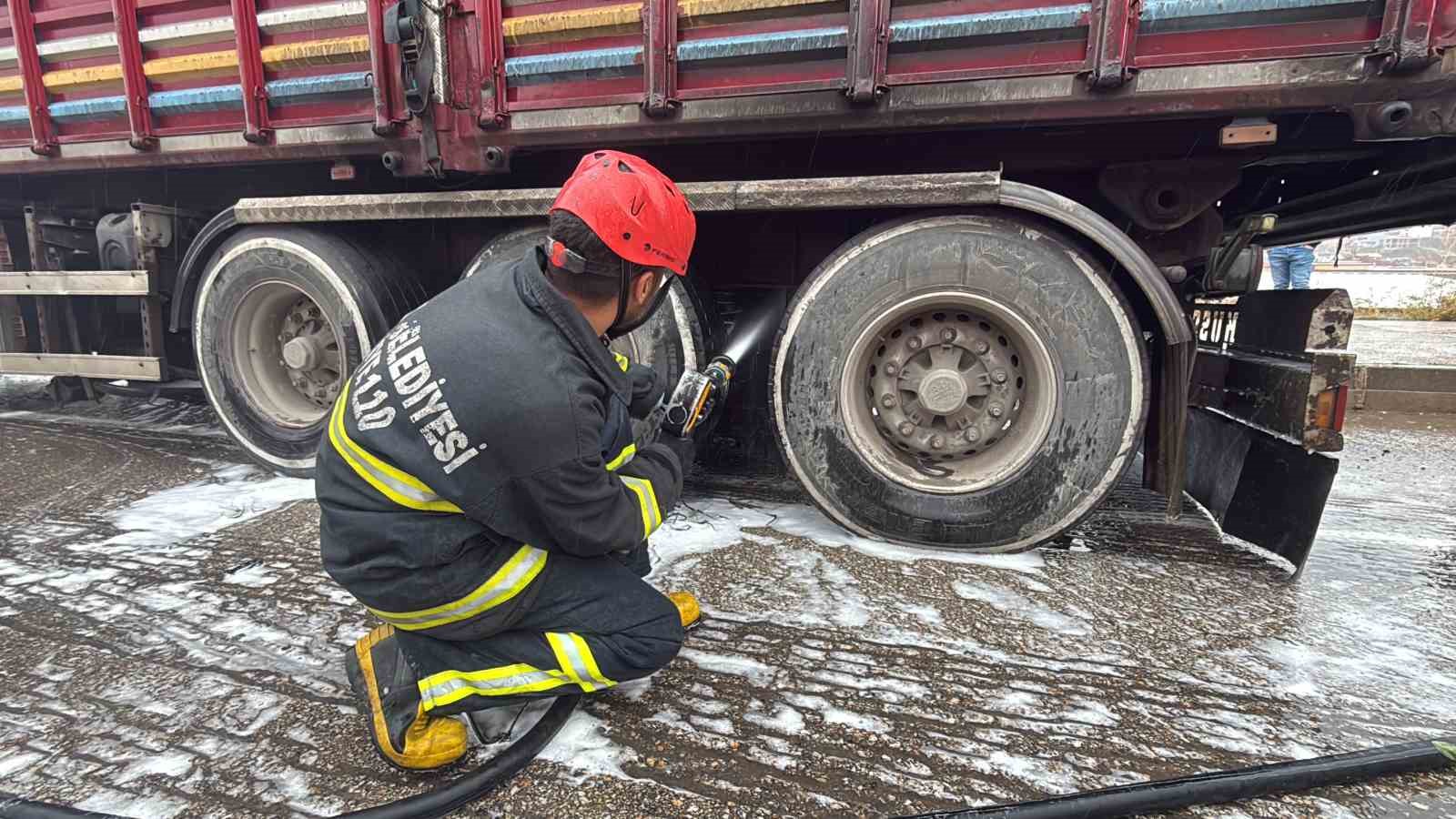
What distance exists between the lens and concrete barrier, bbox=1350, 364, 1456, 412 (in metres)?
5.31

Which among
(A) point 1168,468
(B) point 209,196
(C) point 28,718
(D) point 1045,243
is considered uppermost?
(B) point 209,196

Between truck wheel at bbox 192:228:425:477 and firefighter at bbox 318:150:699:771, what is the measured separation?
2015 millimetres

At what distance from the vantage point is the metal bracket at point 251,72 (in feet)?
10.4

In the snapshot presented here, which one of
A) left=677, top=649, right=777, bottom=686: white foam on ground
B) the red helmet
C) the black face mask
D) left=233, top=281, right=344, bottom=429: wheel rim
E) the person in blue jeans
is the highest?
the person in blue jeans

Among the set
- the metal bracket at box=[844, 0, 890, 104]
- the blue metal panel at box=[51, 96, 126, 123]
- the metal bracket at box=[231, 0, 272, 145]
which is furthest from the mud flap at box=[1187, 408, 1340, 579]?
the blue metal panel at box=[51, 96, 126, 123]

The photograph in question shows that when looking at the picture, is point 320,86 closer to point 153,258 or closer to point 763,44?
point 153,258

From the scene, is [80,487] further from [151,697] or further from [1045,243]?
[1045,243]

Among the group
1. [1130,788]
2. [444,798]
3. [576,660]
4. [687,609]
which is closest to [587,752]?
[576,660]

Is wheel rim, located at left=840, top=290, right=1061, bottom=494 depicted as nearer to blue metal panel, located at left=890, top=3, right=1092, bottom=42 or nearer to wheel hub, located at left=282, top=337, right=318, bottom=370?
blue metal panel, located at left=890, top=3, right=1092, bottom=42

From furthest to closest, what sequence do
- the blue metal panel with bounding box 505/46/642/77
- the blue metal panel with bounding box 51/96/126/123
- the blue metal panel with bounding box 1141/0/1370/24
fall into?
the blue metal panel with bounding box 51/96/126/123, the blue metal panel with bounding box 505/46/642/77, the blue metal panel with bounding box 1141/0/1370/24

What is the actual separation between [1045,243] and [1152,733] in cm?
166

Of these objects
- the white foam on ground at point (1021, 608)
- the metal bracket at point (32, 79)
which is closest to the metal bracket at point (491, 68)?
the white foam on ground at point (1021, 608)

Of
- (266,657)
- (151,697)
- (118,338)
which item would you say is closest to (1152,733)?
(266,657)

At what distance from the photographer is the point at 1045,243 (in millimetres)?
2543
